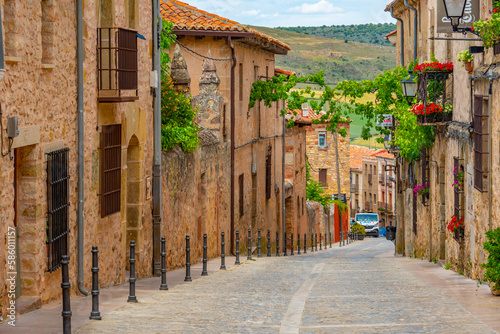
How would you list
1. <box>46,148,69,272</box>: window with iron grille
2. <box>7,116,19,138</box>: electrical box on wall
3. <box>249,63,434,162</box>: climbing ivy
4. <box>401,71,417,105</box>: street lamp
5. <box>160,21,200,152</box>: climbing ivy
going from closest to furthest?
<box>7,116,19,138</box>: electrical box on wall, <box>46,148,69,272</box>: window with iron grille, <box>160,21,200,152</box>: climbing ivy, <box>249,63,434,162</box>: climbing ivy, <box>401,71,417,105</box>: street lamp

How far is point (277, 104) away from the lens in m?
32.4

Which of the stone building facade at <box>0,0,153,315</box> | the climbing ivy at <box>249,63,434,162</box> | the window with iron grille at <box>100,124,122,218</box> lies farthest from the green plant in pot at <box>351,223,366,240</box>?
the window with iron grille at <box>100,124,122,218</box>

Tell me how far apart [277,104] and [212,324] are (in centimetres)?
2452

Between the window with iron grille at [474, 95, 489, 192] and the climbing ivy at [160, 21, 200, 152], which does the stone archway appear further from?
the window with iron grille at [474, 95, 489, 192]

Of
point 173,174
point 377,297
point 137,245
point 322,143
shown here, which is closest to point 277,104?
point 173,174

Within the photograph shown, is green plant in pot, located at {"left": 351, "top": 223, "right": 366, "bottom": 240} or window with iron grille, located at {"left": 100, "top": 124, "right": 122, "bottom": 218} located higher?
window with iron grille, located at {"left": 100, "top": 124, "right": 122, "bottom": 218}

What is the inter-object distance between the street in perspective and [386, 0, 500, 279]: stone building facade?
2.2 inches

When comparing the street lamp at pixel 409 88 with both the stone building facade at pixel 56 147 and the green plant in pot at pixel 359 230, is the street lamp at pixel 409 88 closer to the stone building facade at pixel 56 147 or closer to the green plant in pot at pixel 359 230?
the stone building facade at pixel 56 147

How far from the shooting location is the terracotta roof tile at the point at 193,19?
22109 millimetres

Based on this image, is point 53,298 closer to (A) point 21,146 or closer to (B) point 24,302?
(B) point 24,302

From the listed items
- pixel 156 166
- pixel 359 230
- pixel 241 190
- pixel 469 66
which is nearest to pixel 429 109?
pixel 469 66

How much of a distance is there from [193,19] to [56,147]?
13.6m

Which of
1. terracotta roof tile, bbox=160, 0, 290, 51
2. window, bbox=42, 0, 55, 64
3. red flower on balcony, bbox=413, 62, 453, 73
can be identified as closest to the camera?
window, bbox=42, 0, 55, 64

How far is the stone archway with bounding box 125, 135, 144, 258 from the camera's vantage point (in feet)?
46.0
